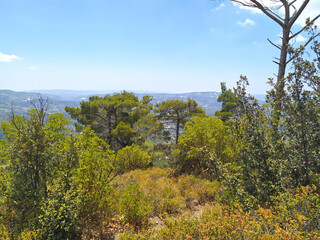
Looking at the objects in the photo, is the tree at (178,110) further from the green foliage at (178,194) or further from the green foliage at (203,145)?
the green foliage at (178,194)

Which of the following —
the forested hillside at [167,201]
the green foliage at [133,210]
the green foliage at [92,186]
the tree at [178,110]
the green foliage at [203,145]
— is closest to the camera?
the forested hillside at [167,201]

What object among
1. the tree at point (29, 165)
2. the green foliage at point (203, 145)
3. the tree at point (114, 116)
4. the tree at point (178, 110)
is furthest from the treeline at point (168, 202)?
the tree at point (178, 110)

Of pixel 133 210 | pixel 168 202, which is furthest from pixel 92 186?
pixel 168 202

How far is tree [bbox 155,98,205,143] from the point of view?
55.8ft

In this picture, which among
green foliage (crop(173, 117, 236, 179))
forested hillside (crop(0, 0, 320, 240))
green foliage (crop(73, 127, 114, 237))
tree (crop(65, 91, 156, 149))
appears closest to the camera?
forested hillside (crop(0, 0, 320, 240))

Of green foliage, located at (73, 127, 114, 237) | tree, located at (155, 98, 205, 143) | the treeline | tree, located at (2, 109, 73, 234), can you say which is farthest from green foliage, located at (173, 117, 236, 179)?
tree, located at (155, 98, 205, 143)

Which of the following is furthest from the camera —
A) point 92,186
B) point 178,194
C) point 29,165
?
point 178,194

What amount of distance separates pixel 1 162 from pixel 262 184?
18.3 feet

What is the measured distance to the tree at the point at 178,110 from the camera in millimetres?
17000

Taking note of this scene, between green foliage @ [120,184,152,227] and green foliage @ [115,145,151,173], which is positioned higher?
green foliage @ [120,184,152,227]

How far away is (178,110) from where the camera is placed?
1748 centimetres

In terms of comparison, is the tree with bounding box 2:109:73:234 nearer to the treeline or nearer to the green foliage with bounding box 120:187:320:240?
the treeline

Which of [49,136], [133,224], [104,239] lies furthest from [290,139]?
[49,136]

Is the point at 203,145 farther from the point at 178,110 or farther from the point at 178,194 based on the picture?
the point at 178,110
